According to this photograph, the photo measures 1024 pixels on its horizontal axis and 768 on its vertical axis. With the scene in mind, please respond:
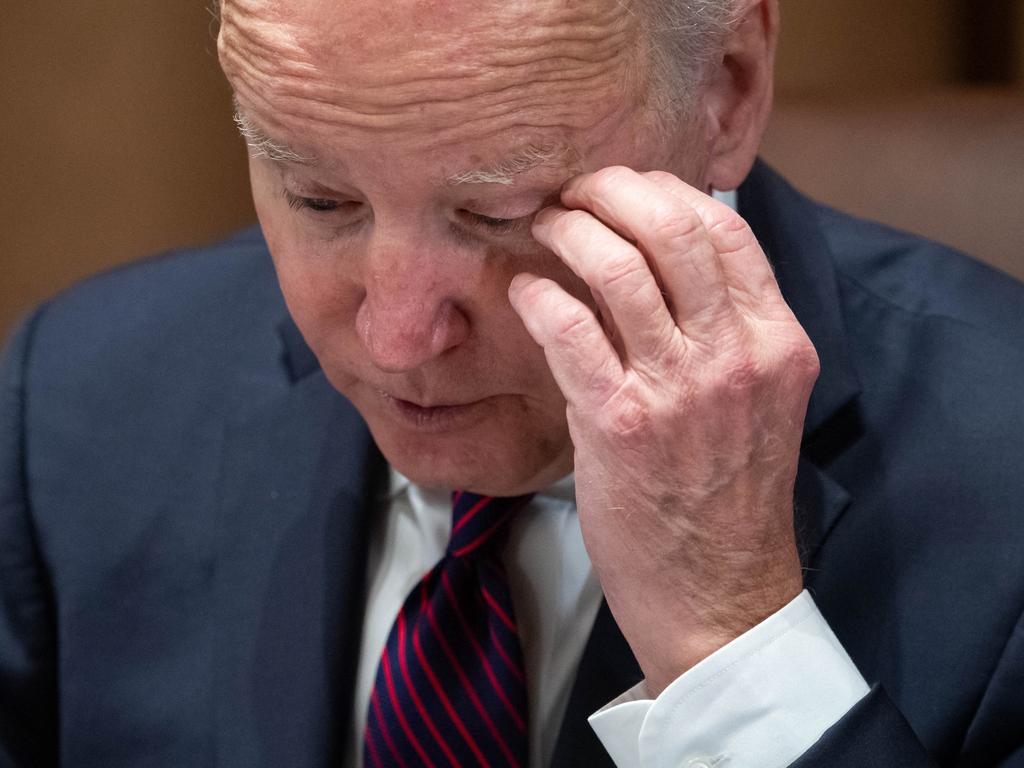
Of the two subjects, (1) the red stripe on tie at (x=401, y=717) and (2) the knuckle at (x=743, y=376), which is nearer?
(2) the knuckle at (x=743, y=376)

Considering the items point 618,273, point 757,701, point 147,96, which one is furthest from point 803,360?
point 147,96

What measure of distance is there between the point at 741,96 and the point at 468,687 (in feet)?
1.92

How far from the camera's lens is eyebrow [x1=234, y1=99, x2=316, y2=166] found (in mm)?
1034

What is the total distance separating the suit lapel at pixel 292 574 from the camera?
4.38 ft

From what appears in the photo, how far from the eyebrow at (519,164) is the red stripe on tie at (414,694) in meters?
0.51

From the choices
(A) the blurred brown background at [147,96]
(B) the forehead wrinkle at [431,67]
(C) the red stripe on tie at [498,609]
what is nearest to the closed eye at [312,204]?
(B) the forehead wrinkle at [431,67]

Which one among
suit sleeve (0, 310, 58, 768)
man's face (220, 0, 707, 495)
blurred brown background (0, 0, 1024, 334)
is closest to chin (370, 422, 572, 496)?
man's face (220, 0, 707, 495)

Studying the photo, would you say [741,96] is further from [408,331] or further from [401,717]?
[401,717]

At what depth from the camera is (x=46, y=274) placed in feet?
8.95

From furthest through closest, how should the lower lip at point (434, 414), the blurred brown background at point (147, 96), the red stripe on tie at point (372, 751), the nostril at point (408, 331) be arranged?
the blurred brown background at point (147, 96) < the red stripe on tie at point (372, 751) < the lower lip at point (434, 414) < the nostril at point (408, 331)

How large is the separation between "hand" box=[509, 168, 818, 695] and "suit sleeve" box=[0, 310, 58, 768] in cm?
71

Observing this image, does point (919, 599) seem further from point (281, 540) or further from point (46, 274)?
point (46, 274)

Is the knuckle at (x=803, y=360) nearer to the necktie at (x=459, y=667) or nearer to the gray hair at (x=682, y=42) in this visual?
the gray hair at (x=682, y=42)

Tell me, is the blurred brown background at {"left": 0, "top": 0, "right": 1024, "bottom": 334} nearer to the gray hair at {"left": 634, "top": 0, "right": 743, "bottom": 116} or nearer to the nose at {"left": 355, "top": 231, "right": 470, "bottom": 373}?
the gray hair at {"left": 634, "top": 0, "right": 743, "bottom": 116}
